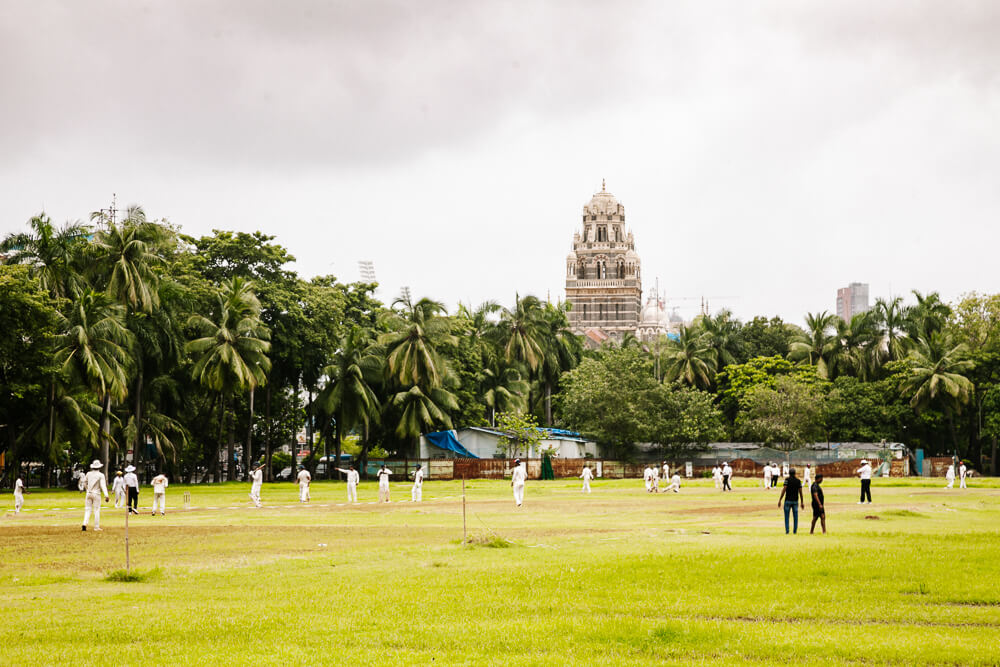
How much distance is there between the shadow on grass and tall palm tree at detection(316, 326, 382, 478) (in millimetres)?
47587

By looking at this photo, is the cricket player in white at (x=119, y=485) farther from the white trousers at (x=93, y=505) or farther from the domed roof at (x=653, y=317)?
the domed roof at (x=653, y=317)

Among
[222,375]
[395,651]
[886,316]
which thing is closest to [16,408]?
[222,375]

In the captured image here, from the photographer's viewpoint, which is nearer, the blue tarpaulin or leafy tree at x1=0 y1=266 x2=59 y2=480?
leafy tree at x1=0 y1=266 x2=59 y2=480

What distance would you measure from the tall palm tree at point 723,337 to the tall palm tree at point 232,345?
43457mm

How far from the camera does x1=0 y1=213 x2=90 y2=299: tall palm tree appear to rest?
50781 millimetres

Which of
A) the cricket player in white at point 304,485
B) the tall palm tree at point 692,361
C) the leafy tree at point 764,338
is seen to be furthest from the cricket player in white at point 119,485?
the leafy tree at point 764,338

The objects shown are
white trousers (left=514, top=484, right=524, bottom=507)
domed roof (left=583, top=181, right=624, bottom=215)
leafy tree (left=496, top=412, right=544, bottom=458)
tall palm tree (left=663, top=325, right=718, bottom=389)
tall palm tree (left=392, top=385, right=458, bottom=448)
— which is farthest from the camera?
domed roof (left=583, top=181, right=624, bottom=215)

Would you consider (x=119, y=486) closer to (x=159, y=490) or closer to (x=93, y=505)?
(x=159, y=490)

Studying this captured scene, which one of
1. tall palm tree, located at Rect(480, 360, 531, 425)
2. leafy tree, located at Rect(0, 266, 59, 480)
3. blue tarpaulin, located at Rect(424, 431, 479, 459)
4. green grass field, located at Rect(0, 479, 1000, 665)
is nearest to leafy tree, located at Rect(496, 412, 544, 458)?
blue tarpaulin, located at Rect(424, 431, 479, 459)

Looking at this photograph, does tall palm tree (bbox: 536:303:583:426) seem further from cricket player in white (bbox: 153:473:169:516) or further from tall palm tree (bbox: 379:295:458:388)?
cricket player in white (bbox: 153:473:169:516)

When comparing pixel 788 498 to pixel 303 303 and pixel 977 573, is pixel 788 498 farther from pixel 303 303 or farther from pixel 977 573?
pixel 303 303

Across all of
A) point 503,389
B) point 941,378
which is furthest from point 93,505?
point 941,378

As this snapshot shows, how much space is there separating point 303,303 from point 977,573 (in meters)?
53.3

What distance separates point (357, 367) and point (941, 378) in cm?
3736
